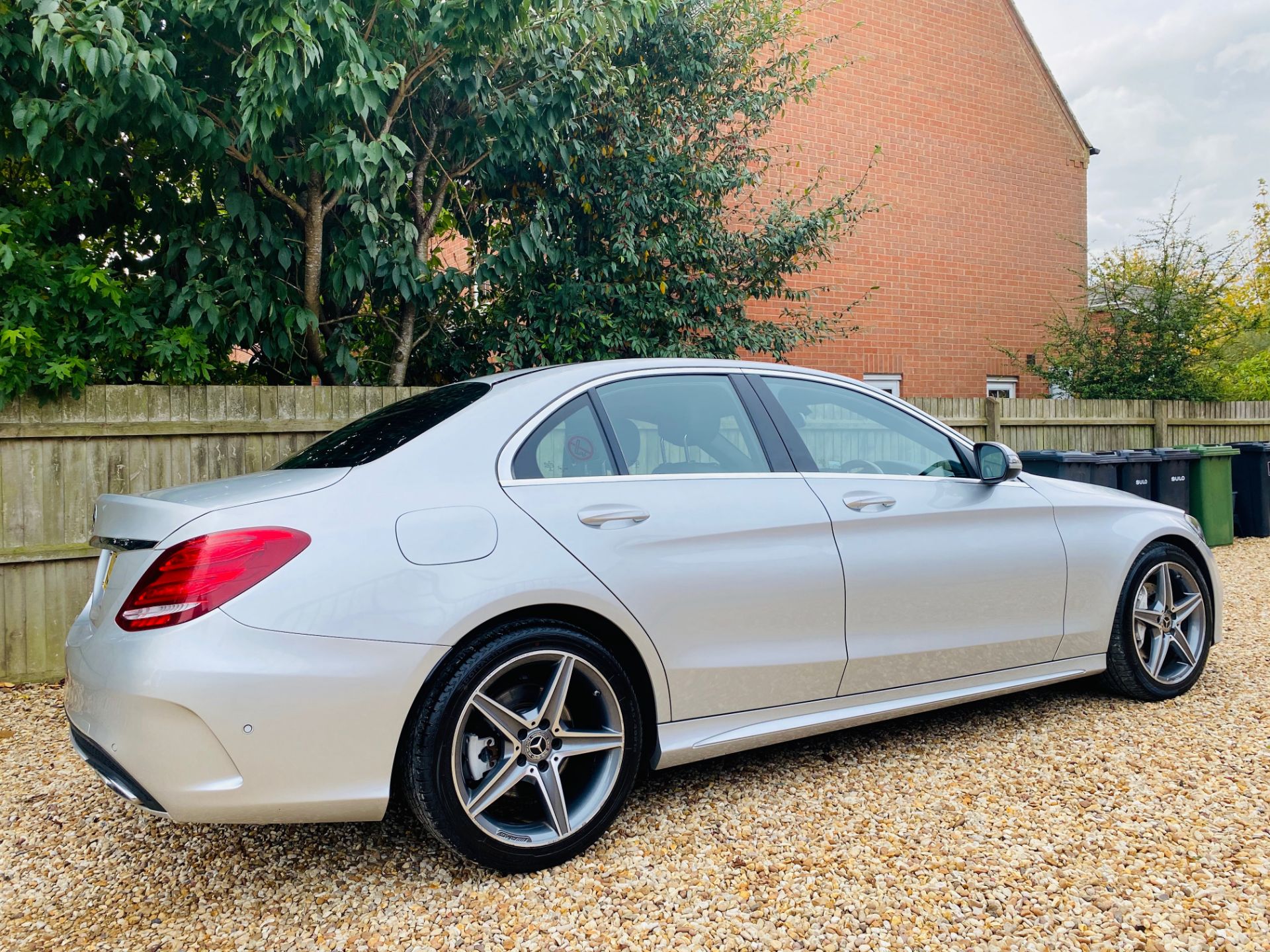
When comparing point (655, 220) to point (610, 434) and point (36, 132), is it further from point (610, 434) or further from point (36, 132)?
point (610, 434)

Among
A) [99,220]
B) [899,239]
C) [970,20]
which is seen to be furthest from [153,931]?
[970,20]

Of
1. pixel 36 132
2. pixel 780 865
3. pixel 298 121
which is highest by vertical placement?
pixel 298 121

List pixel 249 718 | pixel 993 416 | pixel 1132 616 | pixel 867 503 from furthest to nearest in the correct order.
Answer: pixel 993 416 < pixel 1132 616 < pixel 867 503 < pixel 249 718

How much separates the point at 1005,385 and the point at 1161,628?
32.1 feet

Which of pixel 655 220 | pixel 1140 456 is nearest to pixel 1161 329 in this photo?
pixel 1140 456

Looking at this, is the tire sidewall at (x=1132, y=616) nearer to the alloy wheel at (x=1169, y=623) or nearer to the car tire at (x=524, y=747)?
the alloy wheel at (x=1169, y=623)

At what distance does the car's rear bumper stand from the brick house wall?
29.3 ft

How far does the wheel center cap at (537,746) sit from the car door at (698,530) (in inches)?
17.5

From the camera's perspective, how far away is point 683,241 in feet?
24.0

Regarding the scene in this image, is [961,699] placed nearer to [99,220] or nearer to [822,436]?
[822,436]

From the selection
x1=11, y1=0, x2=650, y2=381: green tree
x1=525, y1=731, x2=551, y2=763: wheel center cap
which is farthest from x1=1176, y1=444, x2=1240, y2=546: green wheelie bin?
x1=525, y1=731, x2=551, y2=763: wheel center cap

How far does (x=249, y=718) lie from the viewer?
2291mm

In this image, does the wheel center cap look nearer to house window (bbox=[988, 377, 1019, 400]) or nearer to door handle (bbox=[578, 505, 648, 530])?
door handle (bbox=[578, 505, 648, 530])

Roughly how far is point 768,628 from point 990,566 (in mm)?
1120
